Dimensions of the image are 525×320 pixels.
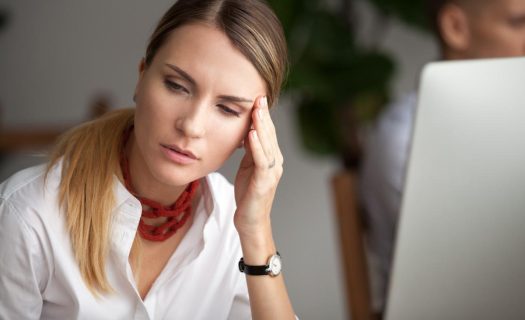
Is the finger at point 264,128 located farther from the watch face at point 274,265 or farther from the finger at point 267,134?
the watch face at point 274,265

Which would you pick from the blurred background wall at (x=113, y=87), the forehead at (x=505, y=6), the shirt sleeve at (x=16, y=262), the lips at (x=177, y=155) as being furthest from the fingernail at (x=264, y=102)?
the blurred background wall at (x=113, y=87)

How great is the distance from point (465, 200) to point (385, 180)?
77 cm

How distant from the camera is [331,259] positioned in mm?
3061

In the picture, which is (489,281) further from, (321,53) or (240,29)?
(321,53)

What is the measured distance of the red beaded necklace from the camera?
3.34 ft

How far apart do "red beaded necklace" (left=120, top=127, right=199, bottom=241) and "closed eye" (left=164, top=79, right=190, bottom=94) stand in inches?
6.6

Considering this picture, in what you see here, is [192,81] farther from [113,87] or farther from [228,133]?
[113,87]

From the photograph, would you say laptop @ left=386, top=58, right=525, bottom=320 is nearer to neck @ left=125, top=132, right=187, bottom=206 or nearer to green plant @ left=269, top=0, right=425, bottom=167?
neck @ left=125, top=132, right=187, bottom=206

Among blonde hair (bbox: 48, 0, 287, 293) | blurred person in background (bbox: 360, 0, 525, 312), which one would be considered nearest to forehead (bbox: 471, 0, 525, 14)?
blurred person in background (bbox: 360, 0, 525, 312)

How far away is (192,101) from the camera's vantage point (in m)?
0.88

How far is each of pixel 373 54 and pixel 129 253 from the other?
1682 millimetres

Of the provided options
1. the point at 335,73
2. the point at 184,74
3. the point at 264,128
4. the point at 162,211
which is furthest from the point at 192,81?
the point at 335,73

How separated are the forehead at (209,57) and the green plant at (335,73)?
1450 mm

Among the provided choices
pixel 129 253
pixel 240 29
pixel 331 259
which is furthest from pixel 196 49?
pixel 331 259
